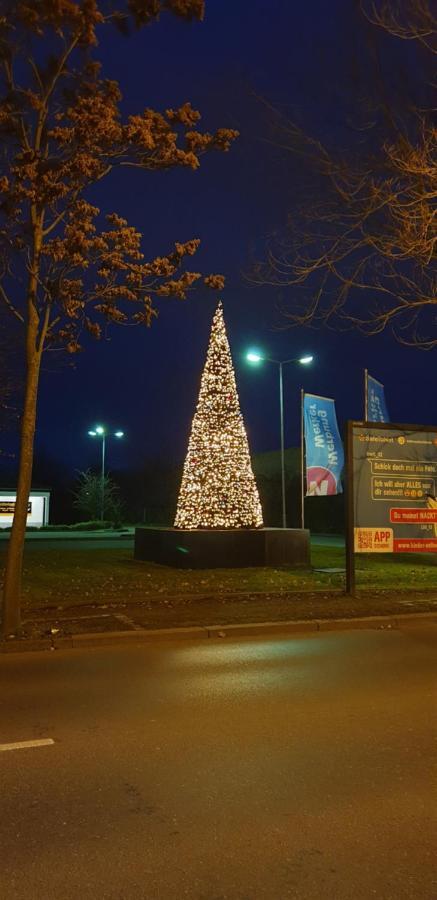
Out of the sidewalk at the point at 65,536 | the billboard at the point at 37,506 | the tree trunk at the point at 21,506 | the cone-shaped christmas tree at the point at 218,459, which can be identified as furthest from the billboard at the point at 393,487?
the billboard at the point at 37,506

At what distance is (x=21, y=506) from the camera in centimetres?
1012

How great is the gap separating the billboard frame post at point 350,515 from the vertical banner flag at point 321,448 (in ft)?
22.5

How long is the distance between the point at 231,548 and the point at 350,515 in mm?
5069

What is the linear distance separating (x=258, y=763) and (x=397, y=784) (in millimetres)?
928

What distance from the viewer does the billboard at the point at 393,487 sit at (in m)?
14.2

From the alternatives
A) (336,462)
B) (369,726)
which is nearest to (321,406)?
(336,462)

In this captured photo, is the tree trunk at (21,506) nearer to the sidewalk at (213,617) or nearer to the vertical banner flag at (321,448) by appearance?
the sidewalk at (213,617)

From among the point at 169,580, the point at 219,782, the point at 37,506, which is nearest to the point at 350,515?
the point at 169,580

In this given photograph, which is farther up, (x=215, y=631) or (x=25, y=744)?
(x=215, y=631)

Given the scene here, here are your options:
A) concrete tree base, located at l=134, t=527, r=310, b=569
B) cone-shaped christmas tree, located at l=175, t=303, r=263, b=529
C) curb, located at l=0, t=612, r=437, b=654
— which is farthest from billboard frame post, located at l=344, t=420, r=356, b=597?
cone-shaped christmas tree, located at l=175, t=303, r=263, b=529

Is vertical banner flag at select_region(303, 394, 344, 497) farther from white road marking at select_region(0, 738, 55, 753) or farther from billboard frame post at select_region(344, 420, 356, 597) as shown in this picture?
white road marking at select_region(0, 738, 55, 753)

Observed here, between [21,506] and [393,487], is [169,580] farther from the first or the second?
[21,506]

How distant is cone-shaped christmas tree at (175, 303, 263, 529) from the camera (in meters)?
19.1

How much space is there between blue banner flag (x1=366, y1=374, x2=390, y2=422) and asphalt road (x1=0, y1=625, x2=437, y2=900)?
12269mm
